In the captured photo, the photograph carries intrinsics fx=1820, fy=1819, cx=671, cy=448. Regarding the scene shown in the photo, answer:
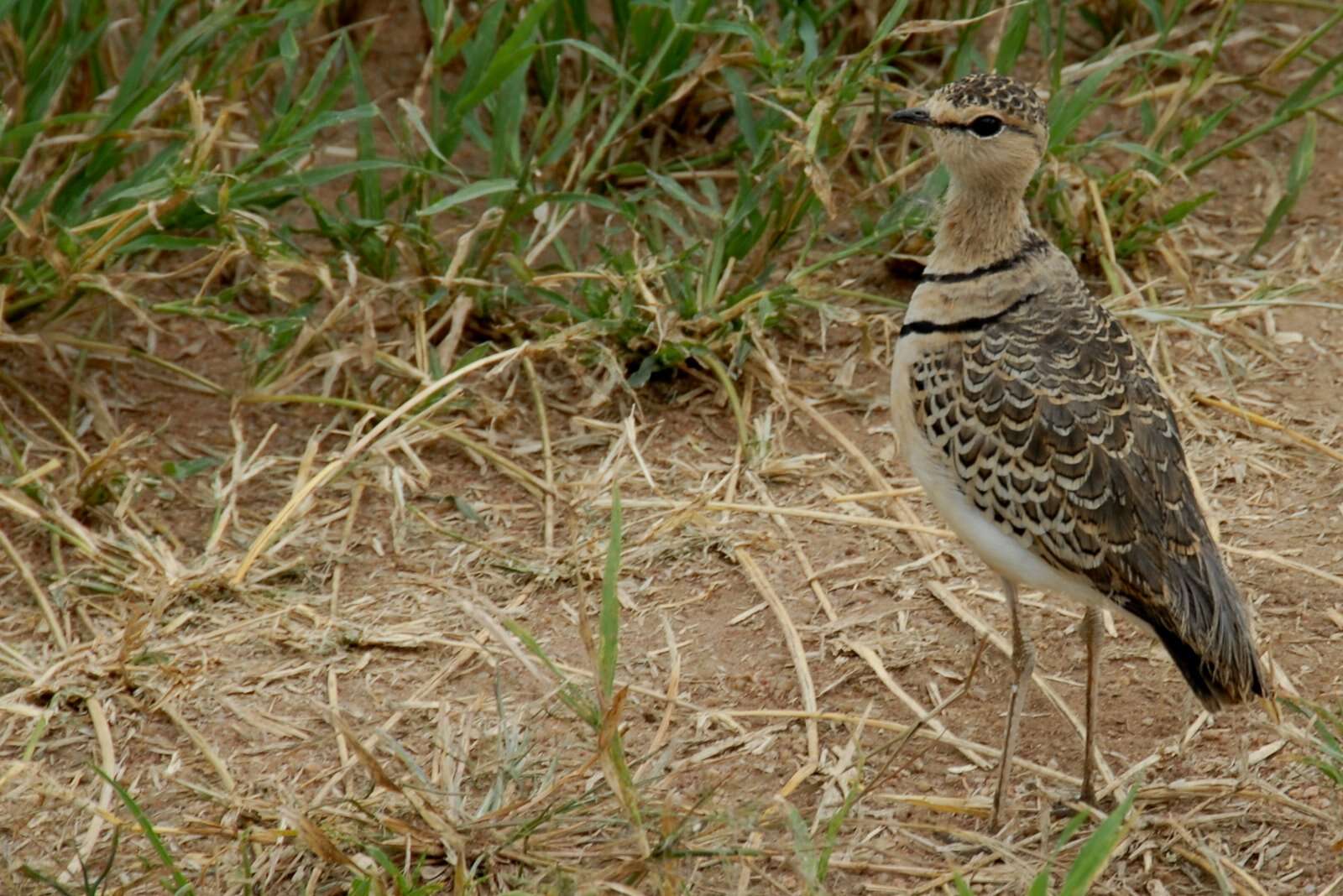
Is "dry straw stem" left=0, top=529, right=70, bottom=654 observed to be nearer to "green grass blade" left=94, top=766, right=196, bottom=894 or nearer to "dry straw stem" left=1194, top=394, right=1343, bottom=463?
"green grass blade" left=94, top=766, right=196, bottom=894

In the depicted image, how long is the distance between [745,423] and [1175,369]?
3.95 feet

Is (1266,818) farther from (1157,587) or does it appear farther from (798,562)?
(798,562)

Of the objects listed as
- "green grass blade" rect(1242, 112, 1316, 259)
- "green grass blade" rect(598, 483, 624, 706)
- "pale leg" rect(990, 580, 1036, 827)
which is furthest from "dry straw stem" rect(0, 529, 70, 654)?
"green grass blade" rect(1242, 112, 1316, 259)

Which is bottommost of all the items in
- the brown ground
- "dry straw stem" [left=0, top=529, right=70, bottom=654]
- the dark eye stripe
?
"dry straw stem" [left=0, top=529, right=70, bottom=654]

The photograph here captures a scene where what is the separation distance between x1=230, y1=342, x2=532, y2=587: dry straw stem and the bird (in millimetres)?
1086

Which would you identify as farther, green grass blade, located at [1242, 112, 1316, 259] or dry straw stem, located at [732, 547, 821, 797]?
green grass blade, located at [1242, 112, 1316, 259]

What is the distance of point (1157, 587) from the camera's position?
3.49 m

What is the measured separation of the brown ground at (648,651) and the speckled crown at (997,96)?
1090 mm

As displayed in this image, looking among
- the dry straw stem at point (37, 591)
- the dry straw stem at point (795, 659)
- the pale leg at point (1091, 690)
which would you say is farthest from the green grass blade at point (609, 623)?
the dry straw stem at point (37, 591)

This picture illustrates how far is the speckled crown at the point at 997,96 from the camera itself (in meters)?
3.76

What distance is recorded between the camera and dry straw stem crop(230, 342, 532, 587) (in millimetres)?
4234

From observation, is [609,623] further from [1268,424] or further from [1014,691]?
[1268,424]

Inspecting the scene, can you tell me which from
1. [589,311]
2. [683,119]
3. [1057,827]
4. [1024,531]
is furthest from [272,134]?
[1057,827]

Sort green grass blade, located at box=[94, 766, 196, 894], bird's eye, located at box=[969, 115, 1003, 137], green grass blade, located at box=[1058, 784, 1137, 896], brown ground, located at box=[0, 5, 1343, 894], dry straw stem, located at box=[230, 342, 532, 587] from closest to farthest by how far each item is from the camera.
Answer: green grass blade, located at box=[1058, 784, 1137, 896]
green grass blade, located at box=[94, 766, 196, 894]
brown ground, located at box=[0, 5, 1343, 894]
bird's eye, located at box=[969, 115, 1003, 137]
dry straw stem, located at box=[230, 342, 532, 587]
